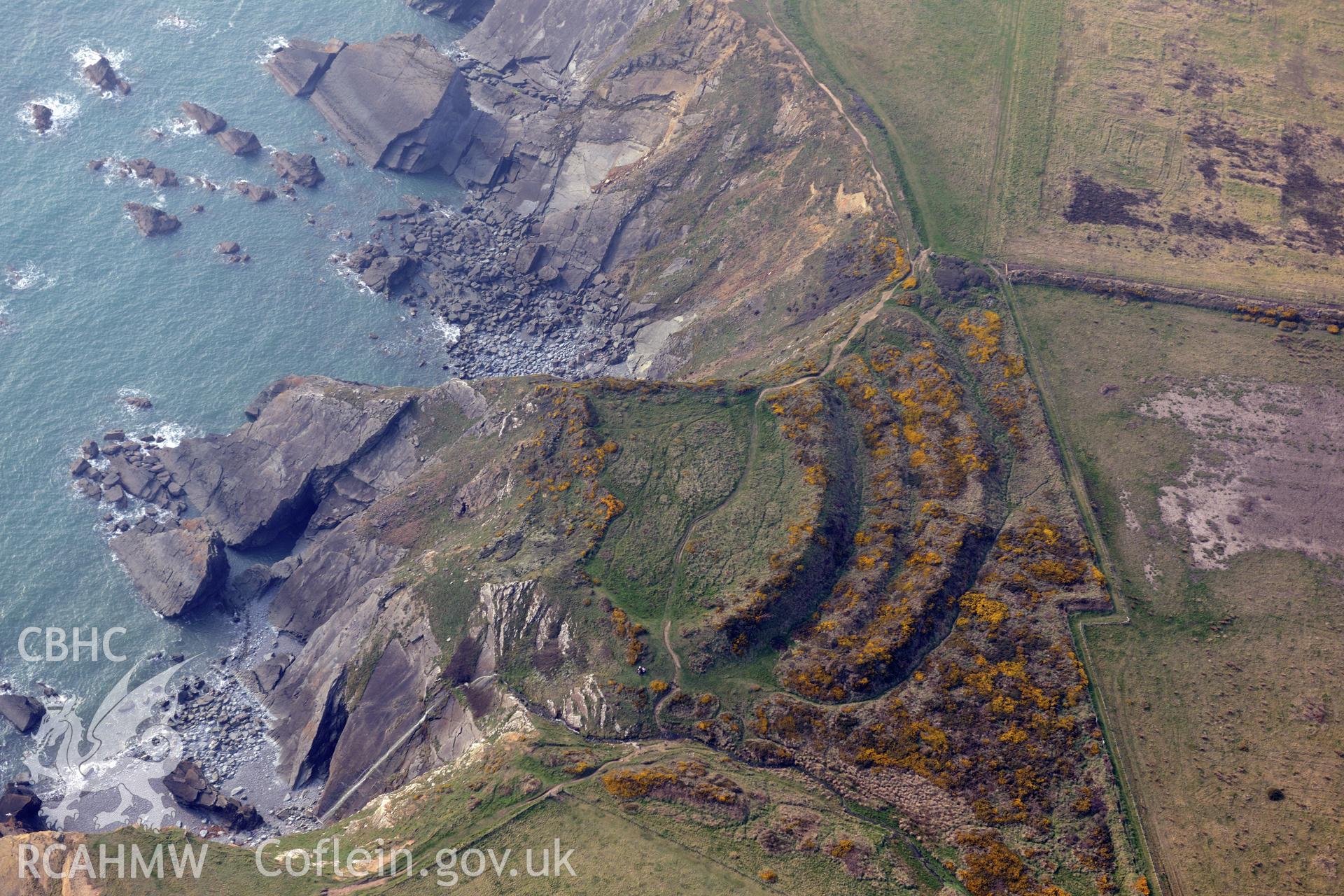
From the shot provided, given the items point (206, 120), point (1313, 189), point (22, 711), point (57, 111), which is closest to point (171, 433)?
point (22, 711)

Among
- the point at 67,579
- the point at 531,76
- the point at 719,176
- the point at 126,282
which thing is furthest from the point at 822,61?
the point at 67,579

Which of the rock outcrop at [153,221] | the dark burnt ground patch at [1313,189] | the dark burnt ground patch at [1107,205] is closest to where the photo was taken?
the dark burnt ground patch at [1313,189]

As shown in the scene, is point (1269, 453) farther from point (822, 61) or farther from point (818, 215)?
point (822, 61)

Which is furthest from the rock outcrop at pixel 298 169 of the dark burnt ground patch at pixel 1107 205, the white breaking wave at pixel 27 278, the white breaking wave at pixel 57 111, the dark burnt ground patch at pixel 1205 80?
the dark burnt ground patch at pixel 1205 80

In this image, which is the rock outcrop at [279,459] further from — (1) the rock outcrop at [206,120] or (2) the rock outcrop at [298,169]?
(1) the rock outcrop at [206,120]

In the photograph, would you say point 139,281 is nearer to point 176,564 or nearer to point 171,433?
point 171,433
